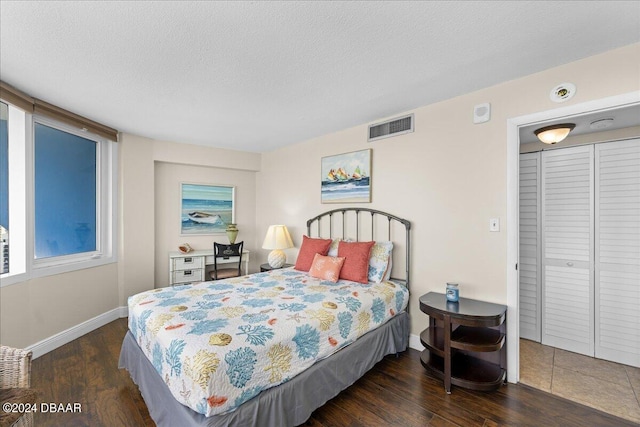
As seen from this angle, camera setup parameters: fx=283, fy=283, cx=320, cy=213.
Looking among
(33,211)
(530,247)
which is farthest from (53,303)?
(530,247)

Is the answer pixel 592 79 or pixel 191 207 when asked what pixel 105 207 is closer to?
pixel 191 207

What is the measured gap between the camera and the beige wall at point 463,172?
2.07 metres

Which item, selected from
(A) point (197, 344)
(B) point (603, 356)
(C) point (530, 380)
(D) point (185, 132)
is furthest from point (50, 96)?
(B) point (603, 356)

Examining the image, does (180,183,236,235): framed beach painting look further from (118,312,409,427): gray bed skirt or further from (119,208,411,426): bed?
(118,312,409,427): gray bed skirt

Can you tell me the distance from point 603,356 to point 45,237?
5763 millimetres

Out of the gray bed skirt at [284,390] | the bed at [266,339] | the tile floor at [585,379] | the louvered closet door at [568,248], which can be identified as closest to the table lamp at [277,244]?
the bed at [266,339]

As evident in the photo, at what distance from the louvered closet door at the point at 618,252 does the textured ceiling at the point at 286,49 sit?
1.32 meters

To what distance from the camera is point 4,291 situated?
2.49 metres

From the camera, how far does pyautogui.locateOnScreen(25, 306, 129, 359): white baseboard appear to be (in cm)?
276

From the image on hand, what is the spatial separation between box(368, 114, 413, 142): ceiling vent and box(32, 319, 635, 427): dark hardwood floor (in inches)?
92.8

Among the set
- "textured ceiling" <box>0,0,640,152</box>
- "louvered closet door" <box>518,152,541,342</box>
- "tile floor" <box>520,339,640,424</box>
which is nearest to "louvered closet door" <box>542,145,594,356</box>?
"louvered closet door" <box>518,152,541,342</box>

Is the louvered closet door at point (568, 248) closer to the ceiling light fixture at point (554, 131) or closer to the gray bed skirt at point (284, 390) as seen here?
the ceiling light fixture at point (554, 131)

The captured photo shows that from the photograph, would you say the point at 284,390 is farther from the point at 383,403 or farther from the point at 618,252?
the point at 618,252

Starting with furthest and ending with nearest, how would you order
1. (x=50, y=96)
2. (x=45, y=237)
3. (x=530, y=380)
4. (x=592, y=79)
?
1. (x=45, y=237)
2. (x=50, y=96)
3. (x=530, y=380)
4. (x=592, y=79)
